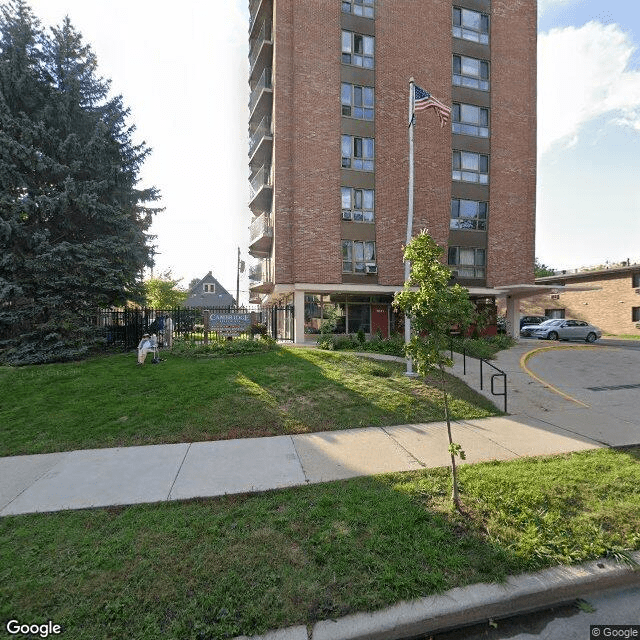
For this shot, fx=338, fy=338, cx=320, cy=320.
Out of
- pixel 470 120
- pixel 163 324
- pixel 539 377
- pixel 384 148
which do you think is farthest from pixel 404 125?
pixel 163 324

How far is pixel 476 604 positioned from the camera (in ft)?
8.62

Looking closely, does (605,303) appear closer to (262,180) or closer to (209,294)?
(262,180)

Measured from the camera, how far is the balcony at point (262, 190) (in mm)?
22080

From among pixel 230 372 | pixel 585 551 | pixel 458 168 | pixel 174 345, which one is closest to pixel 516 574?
pixel 585 551

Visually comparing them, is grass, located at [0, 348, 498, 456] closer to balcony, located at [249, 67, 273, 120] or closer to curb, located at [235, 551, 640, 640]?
curb, located at [235, 551, 640, 640]

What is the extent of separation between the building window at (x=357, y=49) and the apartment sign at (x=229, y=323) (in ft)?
53.8

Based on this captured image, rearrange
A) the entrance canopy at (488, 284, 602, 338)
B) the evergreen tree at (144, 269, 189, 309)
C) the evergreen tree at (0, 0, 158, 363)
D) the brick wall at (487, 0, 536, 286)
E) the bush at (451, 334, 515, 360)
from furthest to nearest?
1. the evergreen tree at (144, 269, 189, 309)
2. the brick wall at (487, 0, 536, 286)
3. the entrance canopy at (488, 284, 602, 338)
4. the bush at (451, 334, 515, 360)
5. the evergreen tree at (0, 0, 158, 363)

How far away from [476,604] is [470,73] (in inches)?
1097

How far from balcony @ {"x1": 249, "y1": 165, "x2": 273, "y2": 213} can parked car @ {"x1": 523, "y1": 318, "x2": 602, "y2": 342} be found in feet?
73.0

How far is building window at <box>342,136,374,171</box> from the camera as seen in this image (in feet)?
65.1

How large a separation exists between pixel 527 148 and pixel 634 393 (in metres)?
20.2

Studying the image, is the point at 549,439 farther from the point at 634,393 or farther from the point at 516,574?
the point at 634,393

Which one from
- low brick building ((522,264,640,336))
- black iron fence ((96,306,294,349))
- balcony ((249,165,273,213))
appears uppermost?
balcony ((249,165,273,213))

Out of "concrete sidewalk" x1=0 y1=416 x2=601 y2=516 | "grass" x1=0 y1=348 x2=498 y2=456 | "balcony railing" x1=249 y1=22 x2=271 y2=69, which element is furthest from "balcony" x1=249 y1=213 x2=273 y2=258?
"concrete sidewalk" x1=0 y1=416 x2=601 y2=516
